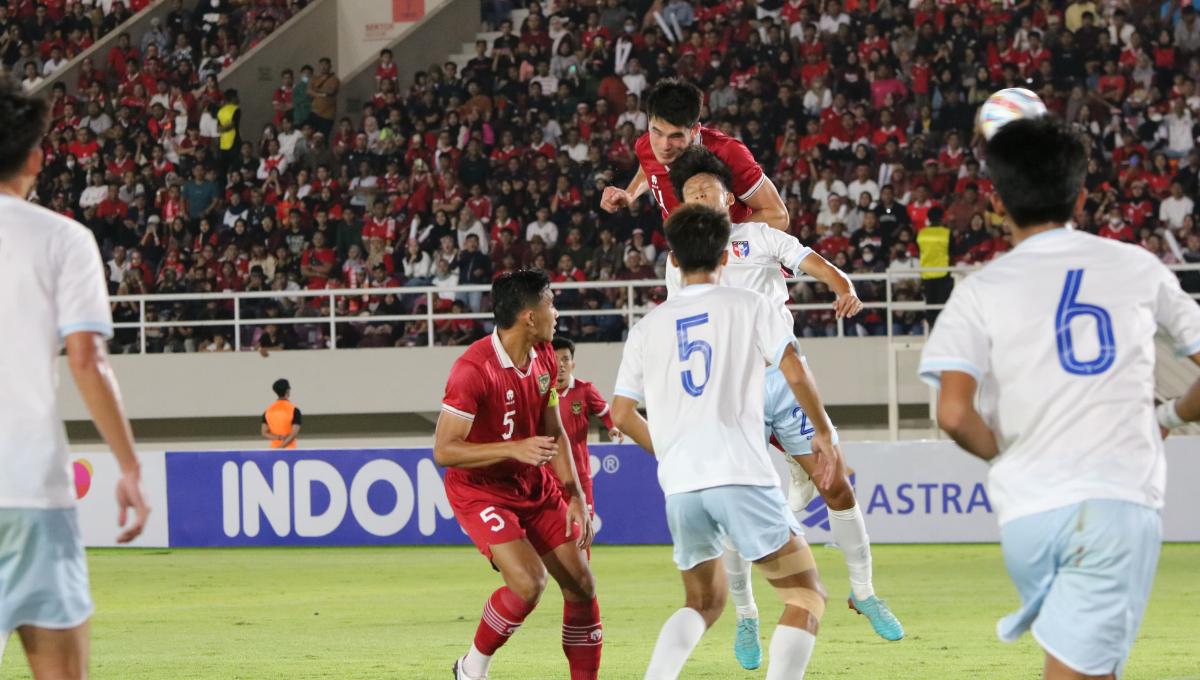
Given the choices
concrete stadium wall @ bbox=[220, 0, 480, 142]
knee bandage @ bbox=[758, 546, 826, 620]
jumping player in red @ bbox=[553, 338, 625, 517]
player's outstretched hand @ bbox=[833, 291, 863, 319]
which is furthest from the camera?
concrete stadium wall @ bbox=[220, 0, 480, 142]

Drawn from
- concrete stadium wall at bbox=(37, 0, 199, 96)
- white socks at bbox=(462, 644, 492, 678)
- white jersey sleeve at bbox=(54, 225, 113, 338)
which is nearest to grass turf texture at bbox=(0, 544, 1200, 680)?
white socks at bbox=(462, 644, 492, 678)

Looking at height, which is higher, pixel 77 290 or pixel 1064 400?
pixel 77 290

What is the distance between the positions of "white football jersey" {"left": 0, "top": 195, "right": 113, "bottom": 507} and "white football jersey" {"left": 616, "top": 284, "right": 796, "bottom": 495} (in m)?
2.25

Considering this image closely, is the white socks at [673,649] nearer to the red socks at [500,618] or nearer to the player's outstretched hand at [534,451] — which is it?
the player's outstretched hand at [534,451]

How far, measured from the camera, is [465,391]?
7.70 m

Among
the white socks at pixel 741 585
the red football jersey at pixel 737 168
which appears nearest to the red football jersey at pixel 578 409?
the white socks at pixel 741 585

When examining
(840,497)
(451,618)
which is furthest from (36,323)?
(451,618)

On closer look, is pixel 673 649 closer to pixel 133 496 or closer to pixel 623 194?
pixel 133 496

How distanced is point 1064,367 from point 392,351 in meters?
18.5

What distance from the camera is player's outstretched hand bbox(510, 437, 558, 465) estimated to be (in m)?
7.31

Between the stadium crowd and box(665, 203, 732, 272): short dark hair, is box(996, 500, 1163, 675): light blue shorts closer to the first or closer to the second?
box(665, 203, 732, 272): short dark hair

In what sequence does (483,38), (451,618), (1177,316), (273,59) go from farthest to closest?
1. (273,59)
2. (483,38)
3. (451,618)
4. (1177,316)

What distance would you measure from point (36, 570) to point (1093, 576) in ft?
9.45

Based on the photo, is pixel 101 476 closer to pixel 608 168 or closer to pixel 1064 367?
pixel 608 168
